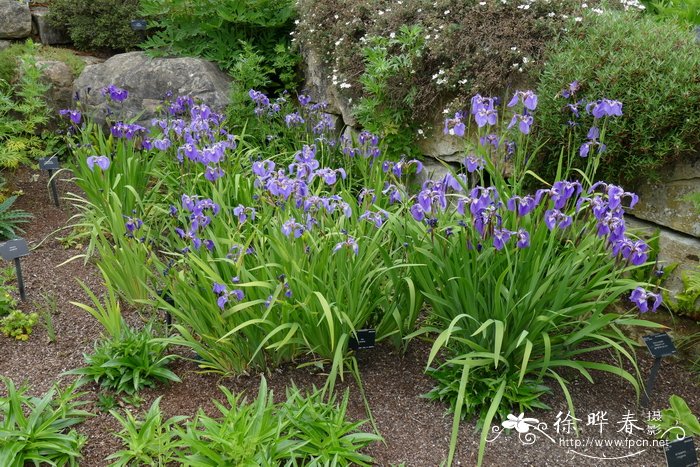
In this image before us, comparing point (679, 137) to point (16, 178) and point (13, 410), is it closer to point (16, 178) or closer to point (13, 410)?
point (13, 410)

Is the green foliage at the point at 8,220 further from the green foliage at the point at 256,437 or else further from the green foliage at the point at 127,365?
the green foliage at the point at 256,437

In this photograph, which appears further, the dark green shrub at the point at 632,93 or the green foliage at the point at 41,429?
the dark green shrub at the point at 632,93

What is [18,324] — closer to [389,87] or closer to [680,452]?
[389,87]

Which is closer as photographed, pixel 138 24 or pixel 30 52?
pixel 30 52

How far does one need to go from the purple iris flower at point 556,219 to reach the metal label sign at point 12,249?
257 centimetres

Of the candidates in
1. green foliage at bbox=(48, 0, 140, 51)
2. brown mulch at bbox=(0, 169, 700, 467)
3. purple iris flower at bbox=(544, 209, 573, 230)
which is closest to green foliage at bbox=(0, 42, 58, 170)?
green foliage at bbox=(48, 0, 140, 51)

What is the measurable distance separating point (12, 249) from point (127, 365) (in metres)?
1.03

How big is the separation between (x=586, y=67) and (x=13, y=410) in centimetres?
303

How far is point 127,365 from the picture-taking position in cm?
274

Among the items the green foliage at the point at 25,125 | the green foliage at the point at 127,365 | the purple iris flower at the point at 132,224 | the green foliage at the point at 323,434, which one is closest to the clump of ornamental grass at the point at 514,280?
the green foliage at the point at 323,434

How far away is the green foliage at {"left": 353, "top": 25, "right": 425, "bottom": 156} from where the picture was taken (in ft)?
13.2

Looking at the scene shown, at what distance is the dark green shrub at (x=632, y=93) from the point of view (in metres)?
3.01

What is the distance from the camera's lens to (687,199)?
2.95m

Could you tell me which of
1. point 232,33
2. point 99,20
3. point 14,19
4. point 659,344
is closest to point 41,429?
point 659,344
